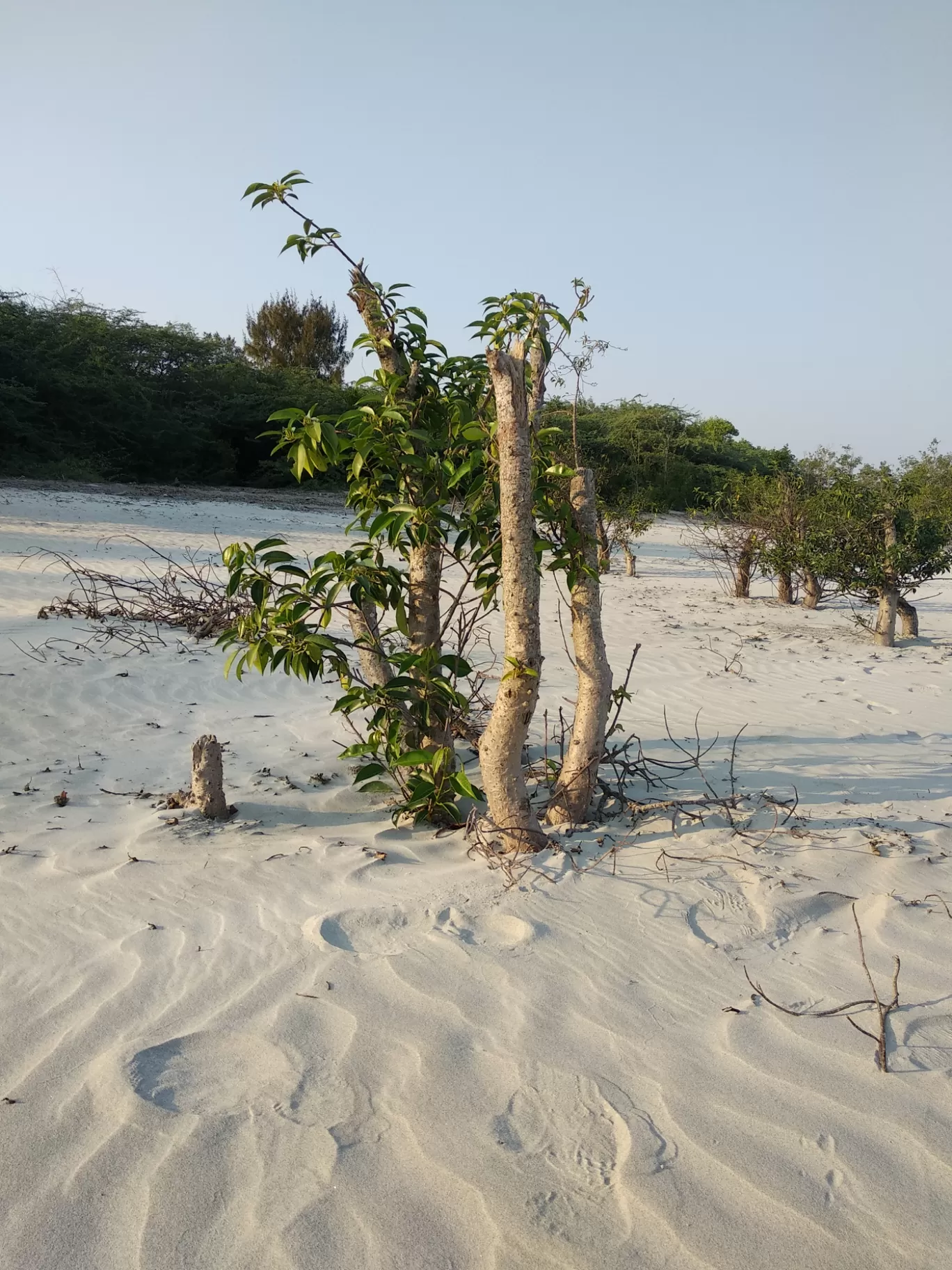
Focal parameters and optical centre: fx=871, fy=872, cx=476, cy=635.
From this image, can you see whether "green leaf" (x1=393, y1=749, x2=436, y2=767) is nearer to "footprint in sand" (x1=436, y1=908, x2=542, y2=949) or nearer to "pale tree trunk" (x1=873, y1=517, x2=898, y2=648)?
"footprint in sand" (x1=436, y1=908, x2=542, y2=949)

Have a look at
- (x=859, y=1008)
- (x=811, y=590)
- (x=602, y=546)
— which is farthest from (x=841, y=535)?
(x=859, y=1008)

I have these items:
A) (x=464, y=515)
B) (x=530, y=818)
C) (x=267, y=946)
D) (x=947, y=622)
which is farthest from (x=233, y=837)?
(x=947, y=622)

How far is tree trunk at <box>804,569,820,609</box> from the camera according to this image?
37.3ft

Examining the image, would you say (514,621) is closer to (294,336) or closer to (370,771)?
(370,771)

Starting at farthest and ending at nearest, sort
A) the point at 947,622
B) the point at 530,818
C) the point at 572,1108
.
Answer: the point at 947,622, the point at 530,818, the point at 572,1108

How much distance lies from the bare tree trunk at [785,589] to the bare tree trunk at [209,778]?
9.42m

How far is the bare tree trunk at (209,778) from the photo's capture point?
374 centimetres

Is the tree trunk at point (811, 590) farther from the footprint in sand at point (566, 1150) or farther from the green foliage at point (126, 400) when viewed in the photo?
A: the green foliage at point (126, 400)

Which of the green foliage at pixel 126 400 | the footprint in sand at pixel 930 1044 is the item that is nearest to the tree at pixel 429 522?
the footprint in sand at pixel 930 1044

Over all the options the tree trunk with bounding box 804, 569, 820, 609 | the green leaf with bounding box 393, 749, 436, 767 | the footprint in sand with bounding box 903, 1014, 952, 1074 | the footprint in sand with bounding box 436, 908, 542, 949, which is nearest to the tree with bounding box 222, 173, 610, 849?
the green leaf with bounding box 393, 749, 436, 767

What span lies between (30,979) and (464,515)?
2.15 meters

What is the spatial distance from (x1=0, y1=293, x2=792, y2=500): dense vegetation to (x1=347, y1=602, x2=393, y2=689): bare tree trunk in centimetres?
1468

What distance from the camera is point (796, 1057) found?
2203 mm

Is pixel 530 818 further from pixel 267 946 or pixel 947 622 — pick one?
pixel 947 622
